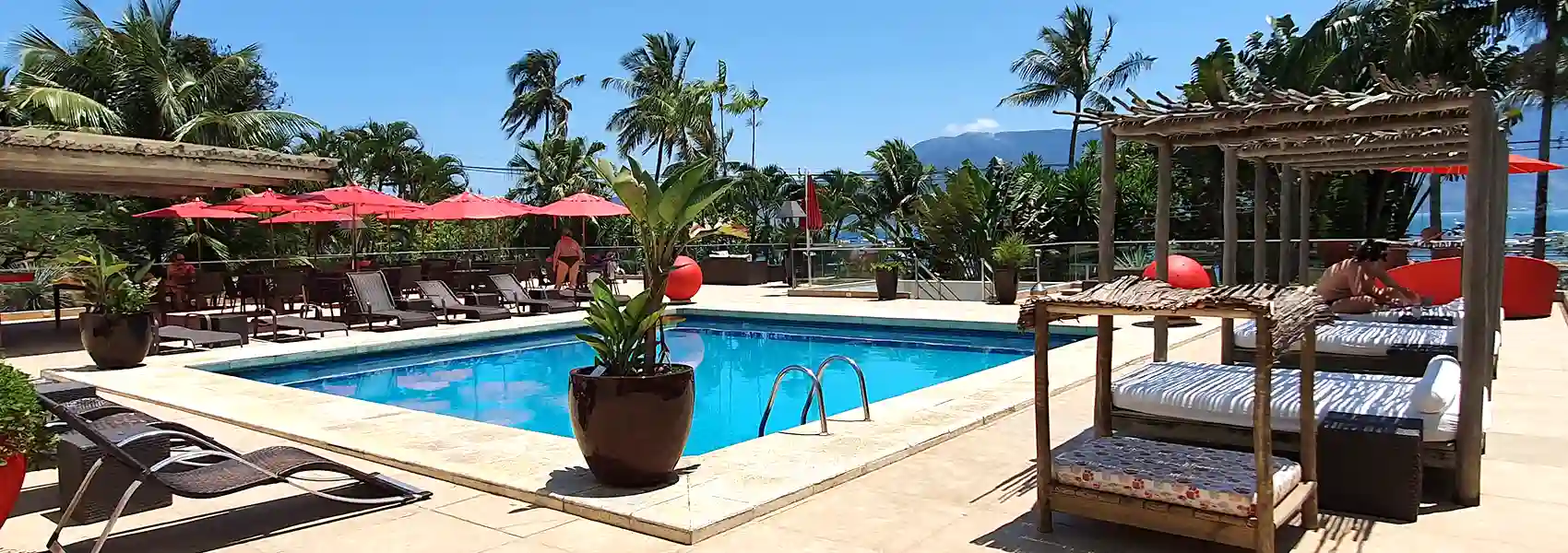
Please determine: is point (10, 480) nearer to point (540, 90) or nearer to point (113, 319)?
point (113, 319)

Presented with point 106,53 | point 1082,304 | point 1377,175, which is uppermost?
point 106,53

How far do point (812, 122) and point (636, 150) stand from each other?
10037 millimetres

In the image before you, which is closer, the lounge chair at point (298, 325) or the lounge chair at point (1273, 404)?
the lounge chair at point (1273, 404)

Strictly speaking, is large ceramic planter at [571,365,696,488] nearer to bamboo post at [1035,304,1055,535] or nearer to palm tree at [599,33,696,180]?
bamboo post at [1035,304,1055,535]

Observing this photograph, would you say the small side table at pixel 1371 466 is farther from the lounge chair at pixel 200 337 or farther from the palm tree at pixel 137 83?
the palm tree at pixel 137 83

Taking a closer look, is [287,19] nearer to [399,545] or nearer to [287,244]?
[287,244]

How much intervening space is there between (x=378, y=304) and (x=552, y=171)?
15996mm

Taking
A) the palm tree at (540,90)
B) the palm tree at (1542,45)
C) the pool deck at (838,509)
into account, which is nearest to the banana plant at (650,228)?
the pool deck at (838,509)

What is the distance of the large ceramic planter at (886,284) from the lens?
16.9 meters

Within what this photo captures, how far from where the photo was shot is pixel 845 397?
9.48 metres

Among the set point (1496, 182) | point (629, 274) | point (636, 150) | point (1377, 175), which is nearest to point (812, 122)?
point (636, 150)

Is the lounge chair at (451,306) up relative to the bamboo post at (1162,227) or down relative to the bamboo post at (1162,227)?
down

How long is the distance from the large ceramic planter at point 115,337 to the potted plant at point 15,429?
603 centimetres

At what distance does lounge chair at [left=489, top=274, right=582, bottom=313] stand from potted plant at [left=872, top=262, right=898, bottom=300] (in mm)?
5114
